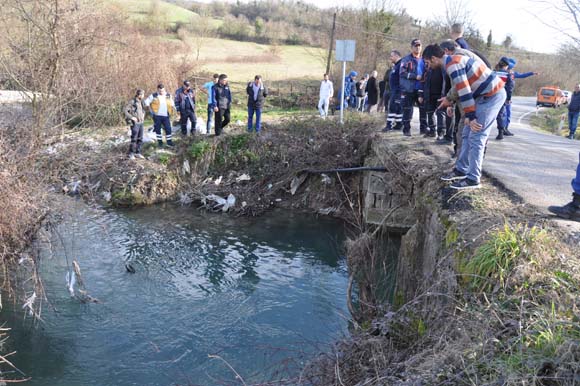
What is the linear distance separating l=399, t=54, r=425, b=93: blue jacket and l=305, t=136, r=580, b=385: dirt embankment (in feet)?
12.4

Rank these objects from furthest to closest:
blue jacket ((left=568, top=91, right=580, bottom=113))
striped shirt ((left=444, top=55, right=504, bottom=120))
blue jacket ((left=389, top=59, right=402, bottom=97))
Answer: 1. blue jacket ((left=568, top=91, right=580, bottom=113))
2. blue jacket ((left=389, top=59, right=402, bottom=97))
3. striped shirt ((left=444, top=55, right=504, bottom=120))

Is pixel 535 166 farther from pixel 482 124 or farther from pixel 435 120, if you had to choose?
pixel 482 124

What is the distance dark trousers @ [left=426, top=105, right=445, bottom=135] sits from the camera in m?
9.52

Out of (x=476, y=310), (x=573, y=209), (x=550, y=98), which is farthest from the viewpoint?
(x=550, y=98)

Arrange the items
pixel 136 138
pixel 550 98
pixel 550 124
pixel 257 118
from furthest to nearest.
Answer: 1. pixel 550 98
2. pixel 550 124
3. pixel 257 118
4. pixel 136 138

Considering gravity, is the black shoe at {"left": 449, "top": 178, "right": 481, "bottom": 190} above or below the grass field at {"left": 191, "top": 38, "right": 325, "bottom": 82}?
below

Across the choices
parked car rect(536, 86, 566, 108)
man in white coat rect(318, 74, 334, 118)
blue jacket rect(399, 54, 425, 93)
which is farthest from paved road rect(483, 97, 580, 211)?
parked car rect(536, 86, 566, 108)

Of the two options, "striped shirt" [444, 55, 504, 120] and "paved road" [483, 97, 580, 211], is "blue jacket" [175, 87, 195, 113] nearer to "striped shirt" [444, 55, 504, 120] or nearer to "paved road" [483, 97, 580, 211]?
"paved road" [483, 97, 580, 211]

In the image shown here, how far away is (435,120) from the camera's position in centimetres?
1010

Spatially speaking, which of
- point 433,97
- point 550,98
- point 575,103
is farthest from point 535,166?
point 550,98

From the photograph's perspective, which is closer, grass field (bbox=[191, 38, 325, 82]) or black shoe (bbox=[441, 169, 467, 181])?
black shoe (bbox=[441, 169, 467, 181])

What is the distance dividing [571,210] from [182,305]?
19.7ft

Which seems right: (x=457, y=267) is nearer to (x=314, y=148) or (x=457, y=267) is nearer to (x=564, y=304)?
(x=564, y=304)

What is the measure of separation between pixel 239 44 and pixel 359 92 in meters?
23.8
